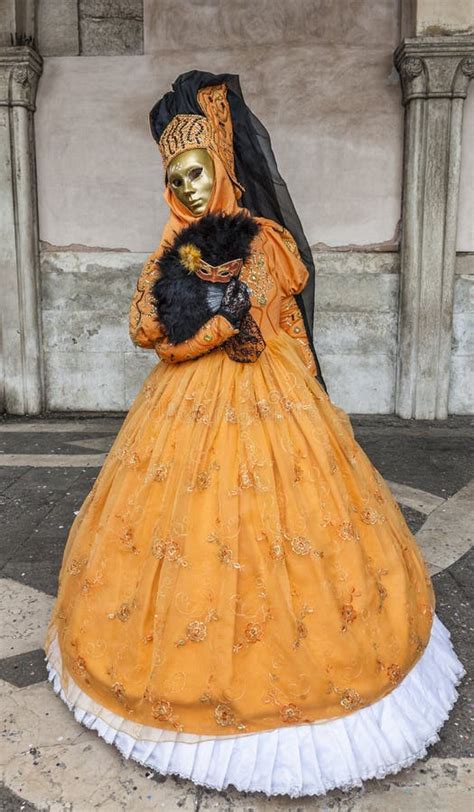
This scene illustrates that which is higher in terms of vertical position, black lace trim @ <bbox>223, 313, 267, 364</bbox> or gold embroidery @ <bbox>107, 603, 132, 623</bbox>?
black lace trim @ <bbox>223, 313, 267, 364</bbox>

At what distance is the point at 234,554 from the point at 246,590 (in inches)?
4.0

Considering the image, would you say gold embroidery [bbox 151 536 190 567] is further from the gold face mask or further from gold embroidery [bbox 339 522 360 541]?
the gold face mask

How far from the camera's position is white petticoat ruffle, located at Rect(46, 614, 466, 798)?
167 centimetres

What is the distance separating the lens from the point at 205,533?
5.82 feet

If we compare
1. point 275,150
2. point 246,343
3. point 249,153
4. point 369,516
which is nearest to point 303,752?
point 369,516

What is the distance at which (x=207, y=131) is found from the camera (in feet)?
6.42

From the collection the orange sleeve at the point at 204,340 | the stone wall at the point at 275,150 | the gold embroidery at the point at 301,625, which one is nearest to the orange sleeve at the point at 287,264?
the orange sleeve at the point at 204,340

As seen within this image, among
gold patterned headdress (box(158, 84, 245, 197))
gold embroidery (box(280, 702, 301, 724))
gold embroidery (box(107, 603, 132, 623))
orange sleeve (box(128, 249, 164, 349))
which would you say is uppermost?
gold patterned headdress (box(158, 84, 245, 197))

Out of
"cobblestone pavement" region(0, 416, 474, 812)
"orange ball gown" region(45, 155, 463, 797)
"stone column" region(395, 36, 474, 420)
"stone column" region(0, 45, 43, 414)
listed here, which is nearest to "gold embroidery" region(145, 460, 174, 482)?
"orange ball gown" region(45, 155, 463, 797)

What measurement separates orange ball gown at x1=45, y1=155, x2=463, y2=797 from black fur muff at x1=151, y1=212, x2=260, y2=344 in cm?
5

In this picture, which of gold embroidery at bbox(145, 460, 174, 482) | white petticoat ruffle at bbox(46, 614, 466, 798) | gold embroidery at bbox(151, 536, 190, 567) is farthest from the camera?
gold embroidery at bbox(145, 460, 174, 482)

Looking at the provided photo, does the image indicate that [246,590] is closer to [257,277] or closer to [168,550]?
[168,550]

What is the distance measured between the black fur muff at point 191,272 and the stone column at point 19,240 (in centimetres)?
479

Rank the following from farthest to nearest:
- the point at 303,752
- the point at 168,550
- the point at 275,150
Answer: the point at 275,150 → the point at 168,550 → the point at 303,752
